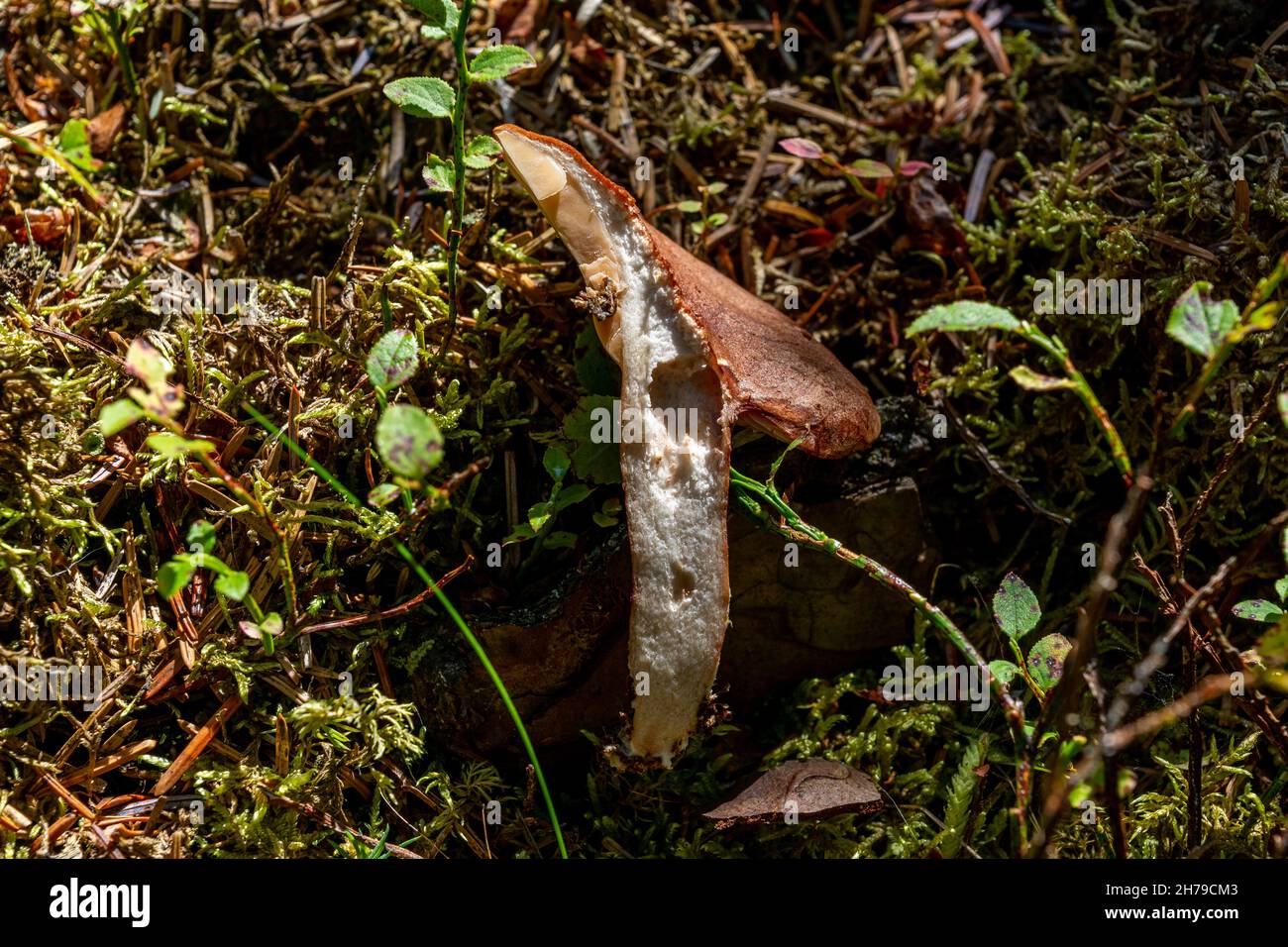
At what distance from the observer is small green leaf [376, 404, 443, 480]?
161 cm

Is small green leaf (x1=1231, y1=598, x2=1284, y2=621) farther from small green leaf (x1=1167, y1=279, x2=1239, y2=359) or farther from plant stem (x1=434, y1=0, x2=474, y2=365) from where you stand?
plant stem (x1=434, y1=0, x2=474, y2=365)

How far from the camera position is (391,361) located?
1913mm

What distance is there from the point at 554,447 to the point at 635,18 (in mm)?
1504

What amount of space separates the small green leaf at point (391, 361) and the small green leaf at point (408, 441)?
282 mm

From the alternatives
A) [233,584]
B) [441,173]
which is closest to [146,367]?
[233,584]

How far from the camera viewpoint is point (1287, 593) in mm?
1979

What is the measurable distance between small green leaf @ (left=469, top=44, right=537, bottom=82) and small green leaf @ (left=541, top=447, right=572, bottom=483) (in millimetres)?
851

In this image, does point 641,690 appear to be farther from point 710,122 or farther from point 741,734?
point 710,122

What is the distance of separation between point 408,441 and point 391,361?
35cm

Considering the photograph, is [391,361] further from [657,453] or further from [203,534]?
[657,453]

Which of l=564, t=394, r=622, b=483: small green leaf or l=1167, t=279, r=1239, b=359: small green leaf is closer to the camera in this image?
l=1167, t=279, r=1239, b=359: small green leaf

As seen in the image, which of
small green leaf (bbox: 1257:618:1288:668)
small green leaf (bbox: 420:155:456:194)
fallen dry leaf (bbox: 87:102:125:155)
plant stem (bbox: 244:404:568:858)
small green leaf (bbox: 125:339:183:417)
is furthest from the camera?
fallen dry leaf (bbox: 87:102:125:155)

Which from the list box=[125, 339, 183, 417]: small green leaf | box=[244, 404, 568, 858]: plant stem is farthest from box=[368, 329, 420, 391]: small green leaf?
box=[125, 339, 183, 417]: small green leaf

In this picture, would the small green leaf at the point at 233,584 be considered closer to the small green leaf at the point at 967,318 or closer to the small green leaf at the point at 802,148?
the small green leaf at the point at 967,318
